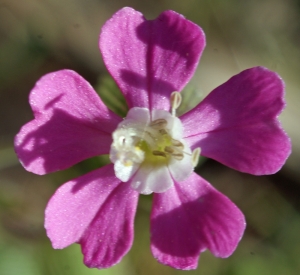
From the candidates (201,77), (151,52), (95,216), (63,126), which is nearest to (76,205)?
(95,216)

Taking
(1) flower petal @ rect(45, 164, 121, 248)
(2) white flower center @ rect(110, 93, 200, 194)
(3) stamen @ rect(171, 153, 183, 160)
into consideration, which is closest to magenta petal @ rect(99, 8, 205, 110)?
(2) white flower center @ rect(110, 93, 200, 194)

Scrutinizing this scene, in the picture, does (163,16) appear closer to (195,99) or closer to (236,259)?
(195,99)

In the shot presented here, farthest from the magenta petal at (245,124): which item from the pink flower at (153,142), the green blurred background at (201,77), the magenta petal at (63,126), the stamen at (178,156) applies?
the green blurred background at (201,77)

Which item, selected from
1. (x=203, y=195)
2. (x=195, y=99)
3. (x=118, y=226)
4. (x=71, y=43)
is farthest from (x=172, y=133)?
(x=71, y=43)

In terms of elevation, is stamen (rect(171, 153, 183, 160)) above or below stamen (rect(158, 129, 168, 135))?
below

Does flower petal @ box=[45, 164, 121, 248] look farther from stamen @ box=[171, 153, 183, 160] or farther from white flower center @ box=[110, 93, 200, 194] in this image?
stamen @ box=[171, 153, 183, 160]

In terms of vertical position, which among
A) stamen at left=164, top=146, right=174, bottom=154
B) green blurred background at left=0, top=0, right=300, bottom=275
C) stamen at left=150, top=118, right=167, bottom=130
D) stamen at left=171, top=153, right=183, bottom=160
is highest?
stamen at left=150, top=118, right=167, bottom=130

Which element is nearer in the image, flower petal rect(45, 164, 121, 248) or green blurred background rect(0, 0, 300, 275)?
flower petal rect(45, 164, 121, 248)

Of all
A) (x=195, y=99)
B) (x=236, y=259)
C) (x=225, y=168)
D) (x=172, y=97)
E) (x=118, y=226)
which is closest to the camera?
(x=172, y=97)
